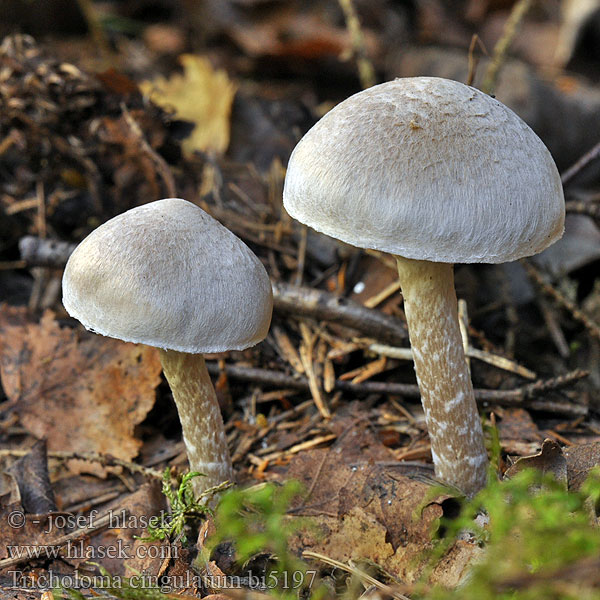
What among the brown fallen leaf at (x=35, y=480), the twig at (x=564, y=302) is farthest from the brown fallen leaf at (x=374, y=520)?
the twig at (x=564, y=302)

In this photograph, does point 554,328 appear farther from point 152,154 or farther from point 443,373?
point 152,154

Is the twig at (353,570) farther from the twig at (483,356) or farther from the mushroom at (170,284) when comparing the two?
the twig at (483,356)

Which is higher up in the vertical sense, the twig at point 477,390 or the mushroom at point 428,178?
the mushroom at point 428,178

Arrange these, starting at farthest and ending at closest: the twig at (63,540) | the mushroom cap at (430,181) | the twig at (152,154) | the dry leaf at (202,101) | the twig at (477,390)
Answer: the dry leaf at (202,101)
the twig at (152,154)
the twig at (477,390)
the twig at (63,540)
the mushroom cap at (430,181)

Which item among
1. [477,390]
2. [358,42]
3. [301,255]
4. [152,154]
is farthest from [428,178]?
[358,42]

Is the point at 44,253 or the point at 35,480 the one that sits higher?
the point at 44,253

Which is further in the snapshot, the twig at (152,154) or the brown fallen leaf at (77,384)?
the twig at (152,154)

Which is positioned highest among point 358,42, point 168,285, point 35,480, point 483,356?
point 358,42

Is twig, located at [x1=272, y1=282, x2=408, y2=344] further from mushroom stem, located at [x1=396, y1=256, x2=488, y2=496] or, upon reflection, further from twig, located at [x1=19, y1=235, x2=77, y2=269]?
twig, located at [x1=19, y1=235, x2=77, y2=269]
